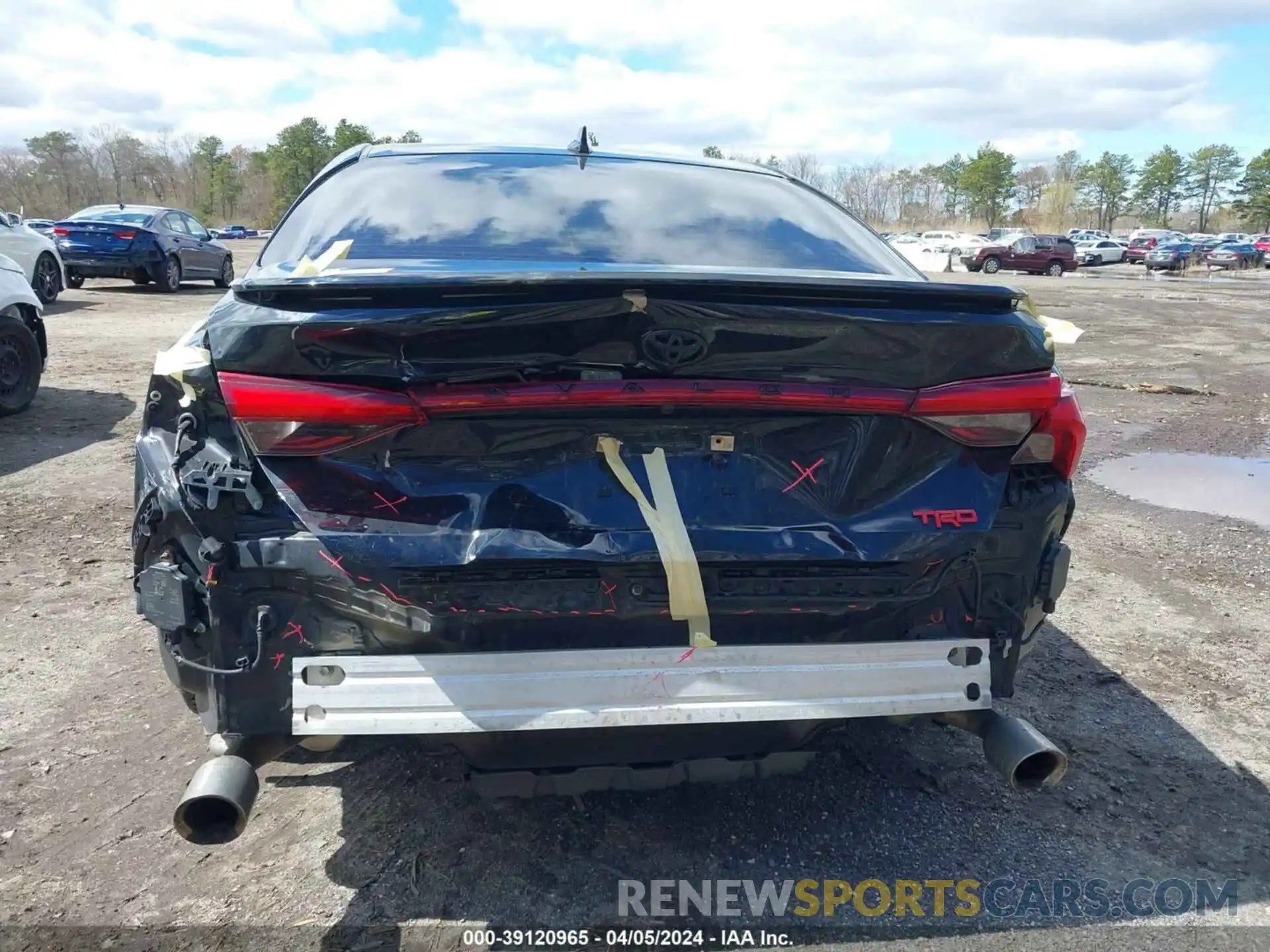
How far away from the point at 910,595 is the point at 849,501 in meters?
0.25

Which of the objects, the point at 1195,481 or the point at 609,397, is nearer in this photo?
the point at 609,397

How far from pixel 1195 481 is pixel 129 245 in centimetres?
Answer: 1683

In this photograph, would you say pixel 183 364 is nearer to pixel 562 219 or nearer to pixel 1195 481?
pixel 562 219

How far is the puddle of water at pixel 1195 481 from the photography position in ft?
19.5

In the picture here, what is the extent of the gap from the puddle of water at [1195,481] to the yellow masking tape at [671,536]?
483cm

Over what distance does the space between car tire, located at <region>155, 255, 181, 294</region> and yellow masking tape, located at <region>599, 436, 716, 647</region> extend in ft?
58.7

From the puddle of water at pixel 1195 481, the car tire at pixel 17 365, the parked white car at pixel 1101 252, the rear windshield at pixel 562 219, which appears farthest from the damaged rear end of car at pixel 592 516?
the parked white car at pixel 1101 252

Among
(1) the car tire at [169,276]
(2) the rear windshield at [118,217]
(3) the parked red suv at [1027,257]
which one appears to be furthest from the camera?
(3) the parked red suv at [1027,257]

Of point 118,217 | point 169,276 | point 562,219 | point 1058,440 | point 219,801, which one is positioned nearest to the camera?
point 219,801

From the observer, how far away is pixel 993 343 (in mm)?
2242

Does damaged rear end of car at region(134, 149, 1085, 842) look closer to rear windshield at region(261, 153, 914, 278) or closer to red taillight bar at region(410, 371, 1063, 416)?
red taillight bar at region(410, 371, 1063, 416)

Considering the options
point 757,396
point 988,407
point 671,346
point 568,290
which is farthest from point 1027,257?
point 568,290

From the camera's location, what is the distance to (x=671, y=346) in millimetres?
2107

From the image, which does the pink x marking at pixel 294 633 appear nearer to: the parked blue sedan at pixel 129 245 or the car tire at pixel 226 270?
the parked blue sedan at pixel 129 245
